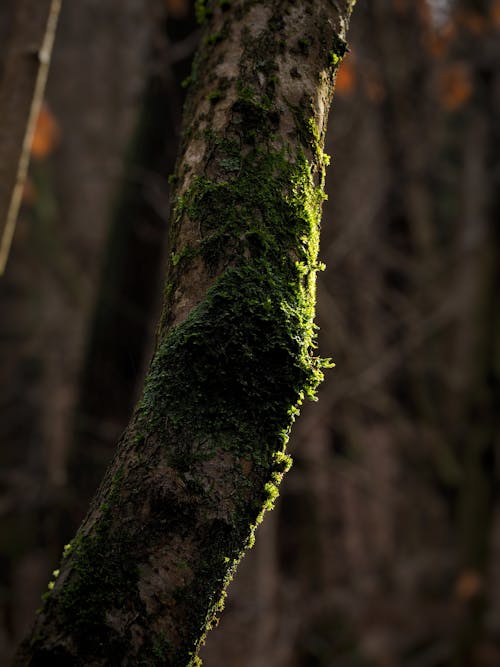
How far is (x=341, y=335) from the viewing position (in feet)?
20.1

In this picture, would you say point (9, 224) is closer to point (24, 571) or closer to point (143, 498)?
point (143, 498)

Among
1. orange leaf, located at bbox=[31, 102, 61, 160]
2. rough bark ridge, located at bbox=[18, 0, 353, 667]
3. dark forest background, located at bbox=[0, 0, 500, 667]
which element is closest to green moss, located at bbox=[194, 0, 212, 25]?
rough bark ridge, located at bbox=[18, 0, 353, 667]

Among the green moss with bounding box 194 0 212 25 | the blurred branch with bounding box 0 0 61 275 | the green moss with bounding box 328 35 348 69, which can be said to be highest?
the blurred branch with bounding box 0 0 61 275

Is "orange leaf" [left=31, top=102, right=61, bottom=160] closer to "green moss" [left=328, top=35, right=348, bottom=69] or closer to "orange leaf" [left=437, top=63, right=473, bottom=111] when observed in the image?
"orange leaf" [left=437, top=63, right=473, bottom=111]

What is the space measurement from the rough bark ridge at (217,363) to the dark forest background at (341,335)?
9.88 feet

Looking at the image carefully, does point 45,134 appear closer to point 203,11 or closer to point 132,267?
point 132,267

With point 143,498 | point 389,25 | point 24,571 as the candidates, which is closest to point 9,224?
point 143,498

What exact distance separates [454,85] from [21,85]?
19.9 feet

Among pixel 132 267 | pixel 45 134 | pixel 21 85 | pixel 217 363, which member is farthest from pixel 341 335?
pixel 217 363

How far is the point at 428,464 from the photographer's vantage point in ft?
21.9

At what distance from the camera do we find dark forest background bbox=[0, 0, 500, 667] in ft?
14.8

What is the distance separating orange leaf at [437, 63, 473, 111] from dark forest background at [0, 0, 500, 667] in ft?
0.20

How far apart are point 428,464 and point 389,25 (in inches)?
190

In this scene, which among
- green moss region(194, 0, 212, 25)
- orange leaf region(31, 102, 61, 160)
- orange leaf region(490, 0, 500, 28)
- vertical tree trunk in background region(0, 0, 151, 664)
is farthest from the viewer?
vertical tree trunk in background region(0, 0, 151, 664)
